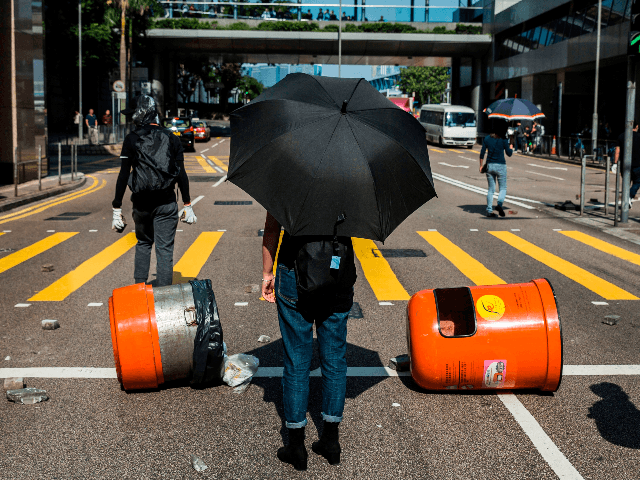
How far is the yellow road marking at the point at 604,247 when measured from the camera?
34.0 feet

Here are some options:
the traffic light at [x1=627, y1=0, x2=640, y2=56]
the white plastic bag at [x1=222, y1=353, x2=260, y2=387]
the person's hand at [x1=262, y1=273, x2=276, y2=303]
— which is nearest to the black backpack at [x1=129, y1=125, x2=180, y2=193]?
the white plastic bag at [x1=222, y1=353, x2=260, y2=387]

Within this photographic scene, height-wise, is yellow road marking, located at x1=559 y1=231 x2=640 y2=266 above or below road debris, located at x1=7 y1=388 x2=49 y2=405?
above

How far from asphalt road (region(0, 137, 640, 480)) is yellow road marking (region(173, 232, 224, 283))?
99mm

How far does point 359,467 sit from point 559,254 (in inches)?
295

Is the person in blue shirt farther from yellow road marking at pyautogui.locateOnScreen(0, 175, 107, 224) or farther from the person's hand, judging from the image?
the person's hand

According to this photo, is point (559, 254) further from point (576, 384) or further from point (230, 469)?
point (230, 469)

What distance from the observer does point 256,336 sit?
20.7ft

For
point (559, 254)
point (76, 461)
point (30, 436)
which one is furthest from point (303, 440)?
point (559, 254)

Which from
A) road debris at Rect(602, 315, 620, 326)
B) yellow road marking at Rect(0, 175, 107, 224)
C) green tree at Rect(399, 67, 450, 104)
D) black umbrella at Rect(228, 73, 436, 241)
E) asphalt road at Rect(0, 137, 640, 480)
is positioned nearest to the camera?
black umbrella at Rect(228, 73, 436, 241)

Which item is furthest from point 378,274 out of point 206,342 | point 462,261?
point 206,342

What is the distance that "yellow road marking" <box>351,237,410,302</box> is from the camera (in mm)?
7965

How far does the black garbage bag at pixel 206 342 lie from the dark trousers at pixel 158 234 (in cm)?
184

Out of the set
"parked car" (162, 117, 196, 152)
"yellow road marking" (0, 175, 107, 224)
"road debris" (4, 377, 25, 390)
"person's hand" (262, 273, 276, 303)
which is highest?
"parked car" (162, 117, 196, 152)

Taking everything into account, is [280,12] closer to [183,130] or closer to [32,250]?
[183,130]
